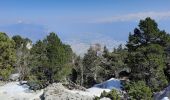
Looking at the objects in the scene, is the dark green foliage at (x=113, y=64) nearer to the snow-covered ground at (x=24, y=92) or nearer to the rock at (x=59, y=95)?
the snow-covered ground at (x=24, y=92)

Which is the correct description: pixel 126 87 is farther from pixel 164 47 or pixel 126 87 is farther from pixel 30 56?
pixel 30 56

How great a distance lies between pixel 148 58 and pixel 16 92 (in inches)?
920

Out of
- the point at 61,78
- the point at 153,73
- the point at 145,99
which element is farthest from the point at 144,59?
the point at 61,78

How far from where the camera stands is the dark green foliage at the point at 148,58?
56.8 meters

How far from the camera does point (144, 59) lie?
186 ft

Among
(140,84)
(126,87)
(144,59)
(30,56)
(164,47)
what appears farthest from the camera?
(30,56)

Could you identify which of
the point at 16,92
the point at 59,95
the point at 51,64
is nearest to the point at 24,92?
the point at 16,92

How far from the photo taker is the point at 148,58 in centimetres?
5659

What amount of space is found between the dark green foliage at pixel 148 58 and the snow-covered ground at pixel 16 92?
53.8 ft

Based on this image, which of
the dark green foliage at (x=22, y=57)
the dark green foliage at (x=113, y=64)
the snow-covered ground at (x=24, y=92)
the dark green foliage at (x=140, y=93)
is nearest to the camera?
the dark green foliage at (x=140, y=93)

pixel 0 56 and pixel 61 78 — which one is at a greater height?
pixel 0 56

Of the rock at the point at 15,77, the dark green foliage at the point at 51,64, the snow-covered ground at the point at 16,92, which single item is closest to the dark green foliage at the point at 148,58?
the dark green foliage at the point at 51,64

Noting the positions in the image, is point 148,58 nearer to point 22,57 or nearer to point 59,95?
point 59,95

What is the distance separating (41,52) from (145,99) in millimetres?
33224
